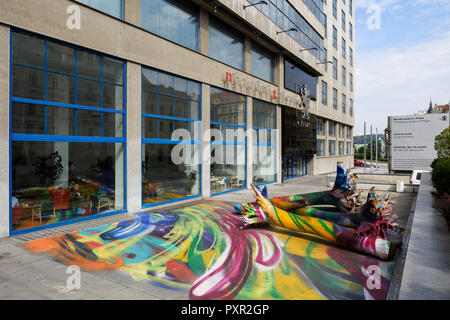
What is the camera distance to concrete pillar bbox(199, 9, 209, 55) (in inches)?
685

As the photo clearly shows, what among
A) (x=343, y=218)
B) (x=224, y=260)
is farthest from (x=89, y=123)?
(x=343, y=218)

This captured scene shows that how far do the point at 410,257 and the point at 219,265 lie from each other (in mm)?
4139

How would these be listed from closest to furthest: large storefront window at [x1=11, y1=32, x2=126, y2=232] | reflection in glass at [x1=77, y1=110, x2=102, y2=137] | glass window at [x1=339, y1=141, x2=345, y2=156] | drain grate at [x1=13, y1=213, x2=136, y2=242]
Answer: drain grate at [x1=13, y1=213, x2=136, y2=242]
large storefront window at [x1=11, y1=32, x2=126, y2=232]
reflection in glass at [x1=77, y1=110, x2=102, y2=137]
glass window at [x1=339, y1=141, x2=345, y2=156]

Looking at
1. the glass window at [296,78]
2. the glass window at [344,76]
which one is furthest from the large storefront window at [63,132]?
the glass window at [344,76]

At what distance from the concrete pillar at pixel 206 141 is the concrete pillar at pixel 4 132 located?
384 inches

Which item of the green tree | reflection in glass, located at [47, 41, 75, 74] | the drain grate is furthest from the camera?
the green tree

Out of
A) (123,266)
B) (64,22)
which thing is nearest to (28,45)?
(64,22)

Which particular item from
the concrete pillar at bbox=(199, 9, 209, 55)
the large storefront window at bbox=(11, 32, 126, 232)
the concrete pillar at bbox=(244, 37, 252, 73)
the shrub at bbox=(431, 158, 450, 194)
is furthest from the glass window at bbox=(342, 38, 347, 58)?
the large storefront window at bbox=(11, 32, 126, 232)

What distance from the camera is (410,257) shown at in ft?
19.9

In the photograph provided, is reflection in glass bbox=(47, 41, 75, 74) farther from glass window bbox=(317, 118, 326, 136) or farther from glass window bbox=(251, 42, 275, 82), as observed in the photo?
glass window bbox=(317, 118, 326, 136)

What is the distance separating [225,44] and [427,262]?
17466 millimetres

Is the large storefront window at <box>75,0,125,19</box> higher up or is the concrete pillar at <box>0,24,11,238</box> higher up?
the large storefront window at <box>75,0,125,19</box>

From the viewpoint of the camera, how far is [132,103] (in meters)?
13.3

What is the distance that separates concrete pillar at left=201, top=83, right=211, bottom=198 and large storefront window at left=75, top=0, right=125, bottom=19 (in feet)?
19.5
